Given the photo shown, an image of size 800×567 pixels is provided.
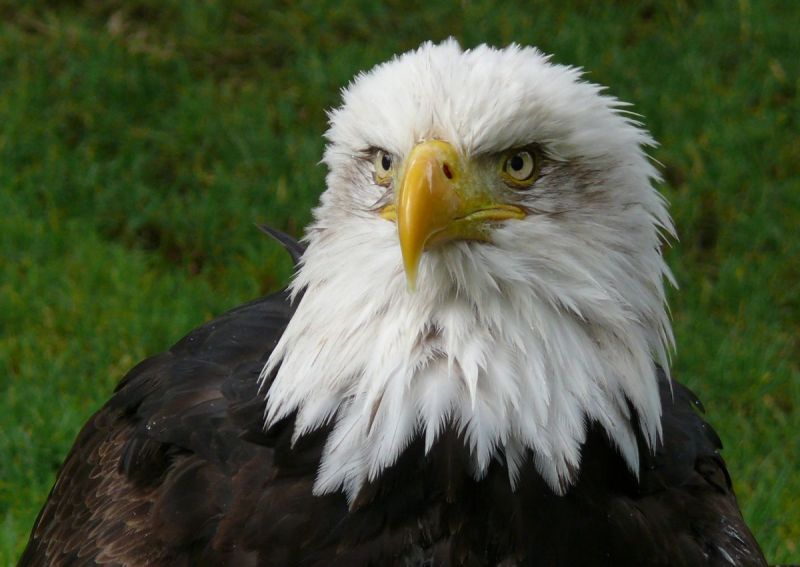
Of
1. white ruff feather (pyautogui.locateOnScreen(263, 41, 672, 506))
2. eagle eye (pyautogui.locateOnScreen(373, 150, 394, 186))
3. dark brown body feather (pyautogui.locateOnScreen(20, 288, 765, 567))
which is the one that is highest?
eagle eye (pyautogui.locateOnScreen(373, 150, 394, 186))

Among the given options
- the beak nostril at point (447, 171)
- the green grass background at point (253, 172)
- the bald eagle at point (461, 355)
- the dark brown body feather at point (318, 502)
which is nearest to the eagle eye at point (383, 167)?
the bald eagle at point (461, 355)

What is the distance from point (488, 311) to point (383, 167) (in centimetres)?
48

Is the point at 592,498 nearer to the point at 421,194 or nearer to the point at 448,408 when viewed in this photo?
the point at 448,408

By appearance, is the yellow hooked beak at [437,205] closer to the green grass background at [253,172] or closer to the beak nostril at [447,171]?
the beak nostril at [447,171]

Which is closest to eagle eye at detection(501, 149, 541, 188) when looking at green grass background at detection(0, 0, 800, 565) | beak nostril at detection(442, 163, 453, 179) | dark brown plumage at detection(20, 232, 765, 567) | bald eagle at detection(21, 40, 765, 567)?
bald eagle at detection(21, 40, 765, 567)

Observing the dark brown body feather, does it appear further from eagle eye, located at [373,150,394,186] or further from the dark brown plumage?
eagle eye, located at [373,150,394,186]

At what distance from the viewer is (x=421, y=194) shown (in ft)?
10.7

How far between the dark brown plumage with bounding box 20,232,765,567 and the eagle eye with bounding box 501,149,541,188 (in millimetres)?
668

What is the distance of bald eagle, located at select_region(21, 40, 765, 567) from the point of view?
3.39m

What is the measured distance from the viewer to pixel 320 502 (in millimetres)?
3547

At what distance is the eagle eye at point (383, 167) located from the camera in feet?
11.6

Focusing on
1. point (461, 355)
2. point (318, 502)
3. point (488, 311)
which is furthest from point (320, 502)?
point (488, 311)

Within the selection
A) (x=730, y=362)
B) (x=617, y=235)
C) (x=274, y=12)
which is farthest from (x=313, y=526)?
(x=274, y=12)

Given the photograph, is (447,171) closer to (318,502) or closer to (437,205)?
(437,205)
